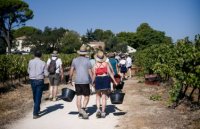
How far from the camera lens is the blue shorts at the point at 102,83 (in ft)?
28.9

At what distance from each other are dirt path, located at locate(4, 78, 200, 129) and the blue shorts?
2.73 ft

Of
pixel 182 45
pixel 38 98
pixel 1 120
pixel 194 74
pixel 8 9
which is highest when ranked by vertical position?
pixel 8 9

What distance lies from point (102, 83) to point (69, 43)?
59.5 metres

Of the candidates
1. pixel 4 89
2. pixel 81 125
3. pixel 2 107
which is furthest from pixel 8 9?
pixel 81 125

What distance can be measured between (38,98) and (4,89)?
283 inches

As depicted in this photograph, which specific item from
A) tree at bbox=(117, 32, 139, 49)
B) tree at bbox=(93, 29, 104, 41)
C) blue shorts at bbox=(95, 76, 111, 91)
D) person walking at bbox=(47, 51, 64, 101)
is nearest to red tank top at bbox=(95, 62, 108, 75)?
blue shorts at bbox=(95, 76, 111, 91)

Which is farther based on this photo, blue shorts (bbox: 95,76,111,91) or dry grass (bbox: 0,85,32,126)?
dry grass (bbox: 0,85,32,126)

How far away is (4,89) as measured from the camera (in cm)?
1596

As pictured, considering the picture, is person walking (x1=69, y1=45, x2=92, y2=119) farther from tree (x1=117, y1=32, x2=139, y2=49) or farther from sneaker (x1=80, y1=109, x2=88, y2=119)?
tree (x1=117, y1=32, x2=139, y2=49)

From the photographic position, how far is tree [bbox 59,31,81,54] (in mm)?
→ 66613

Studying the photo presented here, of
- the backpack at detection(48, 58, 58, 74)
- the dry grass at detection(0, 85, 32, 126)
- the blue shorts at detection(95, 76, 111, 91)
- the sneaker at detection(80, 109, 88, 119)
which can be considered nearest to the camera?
the blue shorts at detection(95, 76, 111, 91)

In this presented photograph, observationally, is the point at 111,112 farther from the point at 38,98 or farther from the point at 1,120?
the point at 1,120

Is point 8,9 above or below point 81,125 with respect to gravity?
above

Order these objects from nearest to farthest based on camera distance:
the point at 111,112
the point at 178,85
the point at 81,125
→ the point at 81,125
the point at 111,112
the point at 178,85
